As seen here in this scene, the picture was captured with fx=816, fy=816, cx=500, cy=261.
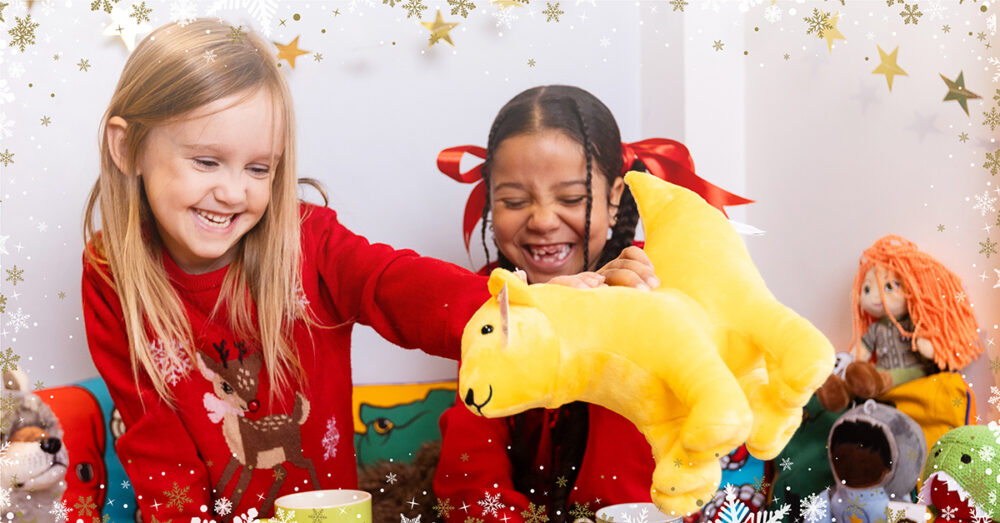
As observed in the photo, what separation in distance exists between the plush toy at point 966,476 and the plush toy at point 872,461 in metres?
0.03

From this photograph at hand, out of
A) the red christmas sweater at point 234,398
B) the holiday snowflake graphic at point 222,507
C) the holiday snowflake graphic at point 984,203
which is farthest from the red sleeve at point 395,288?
the holiday snowflake graphic at point 984,203

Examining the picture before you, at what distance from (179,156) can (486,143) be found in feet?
1.17

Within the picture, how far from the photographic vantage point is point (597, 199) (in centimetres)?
85

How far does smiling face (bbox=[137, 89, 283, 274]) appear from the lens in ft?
2.30

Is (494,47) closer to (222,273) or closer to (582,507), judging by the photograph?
(222,273)

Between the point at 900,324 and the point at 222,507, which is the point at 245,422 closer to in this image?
the point at 222,507

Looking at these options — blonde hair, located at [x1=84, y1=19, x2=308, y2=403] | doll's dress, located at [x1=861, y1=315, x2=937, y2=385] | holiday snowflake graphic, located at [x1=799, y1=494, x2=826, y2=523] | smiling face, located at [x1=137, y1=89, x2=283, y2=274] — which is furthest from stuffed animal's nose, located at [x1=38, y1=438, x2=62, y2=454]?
doll's dress, located at [x1=861, y1=315, x2=937, y2=385]

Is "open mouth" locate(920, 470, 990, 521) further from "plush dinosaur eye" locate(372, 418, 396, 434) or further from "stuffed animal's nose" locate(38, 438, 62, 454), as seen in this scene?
"stuffed animal's nose" locate(38, 438, 62, 454)

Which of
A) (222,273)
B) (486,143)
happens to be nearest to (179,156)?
(222,273)

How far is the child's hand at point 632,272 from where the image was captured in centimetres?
45

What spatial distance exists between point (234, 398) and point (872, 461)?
62 centimetres

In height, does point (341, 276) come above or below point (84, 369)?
above

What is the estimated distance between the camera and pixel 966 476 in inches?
27.2

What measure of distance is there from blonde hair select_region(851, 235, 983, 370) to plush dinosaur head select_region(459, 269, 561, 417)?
56cm
